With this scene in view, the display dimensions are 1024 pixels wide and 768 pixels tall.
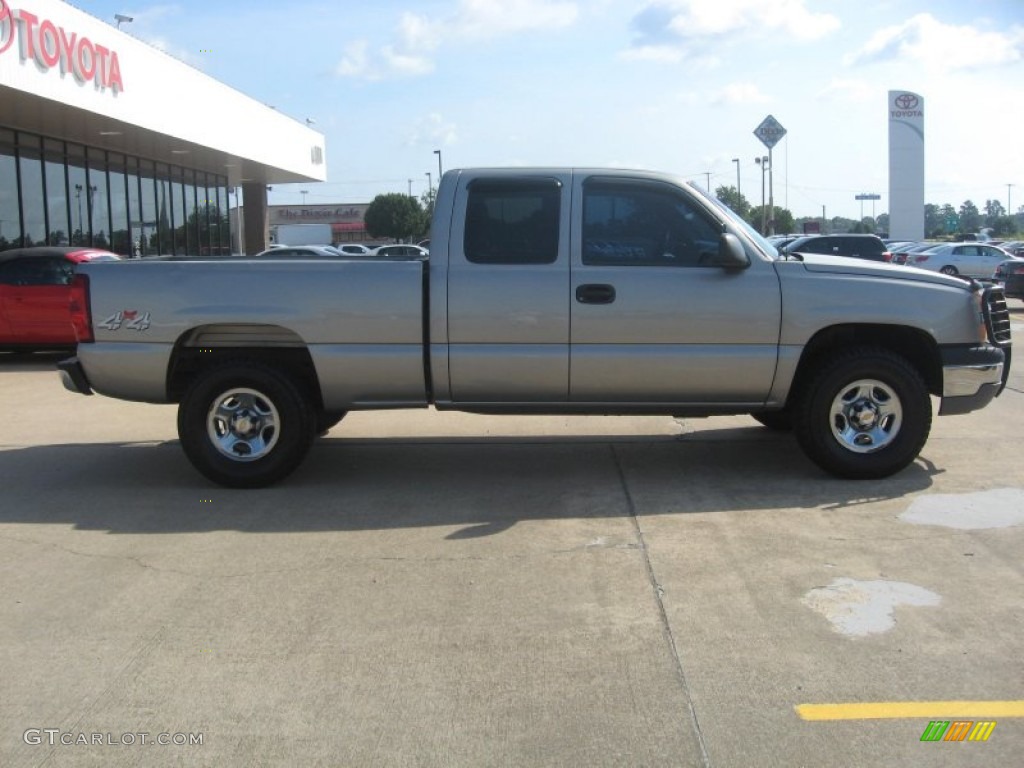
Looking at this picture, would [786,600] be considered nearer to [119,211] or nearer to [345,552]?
[345,552]

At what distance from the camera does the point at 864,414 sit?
22.6 ft

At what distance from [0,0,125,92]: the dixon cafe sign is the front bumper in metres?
14.1

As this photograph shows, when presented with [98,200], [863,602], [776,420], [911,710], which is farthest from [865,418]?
[98,200]

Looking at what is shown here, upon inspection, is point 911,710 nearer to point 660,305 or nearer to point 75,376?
point 660,305

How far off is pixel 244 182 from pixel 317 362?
3280cm

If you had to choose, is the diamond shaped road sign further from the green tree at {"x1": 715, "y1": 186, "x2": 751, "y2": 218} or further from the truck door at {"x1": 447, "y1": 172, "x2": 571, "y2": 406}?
the green tree at {"x1": 715, "y1": 186, "x2": 751, "y2": 218}

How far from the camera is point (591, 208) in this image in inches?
266

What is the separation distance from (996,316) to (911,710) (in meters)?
4.22

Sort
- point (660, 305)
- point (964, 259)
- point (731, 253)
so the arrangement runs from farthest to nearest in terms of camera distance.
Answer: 1. point (964, 259)
2. point (660, 305)
3. point (731, 253)

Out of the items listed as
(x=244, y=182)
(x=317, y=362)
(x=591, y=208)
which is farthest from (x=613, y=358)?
(x=244, y=182)


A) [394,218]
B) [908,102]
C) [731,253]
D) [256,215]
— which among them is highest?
[908,102]

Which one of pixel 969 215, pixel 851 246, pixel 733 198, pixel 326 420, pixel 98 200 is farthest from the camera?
pixel 969 215

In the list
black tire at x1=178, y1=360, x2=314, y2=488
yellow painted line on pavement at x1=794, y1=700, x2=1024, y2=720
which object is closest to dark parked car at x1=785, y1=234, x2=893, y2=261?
black tire at x1=178, y1=360, x2=314, y2=488

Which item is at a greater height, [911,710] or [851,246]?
[851,246]
